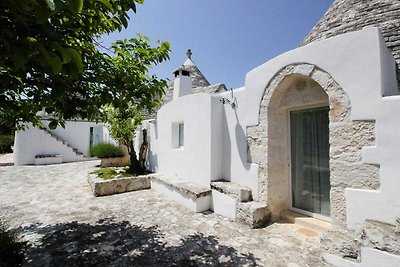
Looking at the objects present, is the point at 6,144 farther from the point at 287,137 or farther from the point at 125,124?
the point at 287,137

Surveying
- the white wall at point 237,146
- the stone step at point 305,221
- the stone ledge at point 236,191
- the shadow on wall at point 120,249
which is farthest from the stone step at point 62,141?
the stone step at point 305,221

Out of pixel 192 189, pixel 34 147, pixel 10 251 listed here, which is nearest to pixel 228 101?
pixel 192 189

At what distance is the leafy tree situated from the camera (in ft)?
3.73

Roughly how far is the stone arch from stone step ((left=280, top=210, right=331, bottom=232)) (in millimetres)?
182

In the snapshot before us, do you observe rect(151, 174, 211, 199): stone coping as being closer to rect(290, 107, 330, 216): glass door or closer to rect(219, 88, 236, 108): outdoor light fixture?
rect(290, 107, 330, 216): glass door

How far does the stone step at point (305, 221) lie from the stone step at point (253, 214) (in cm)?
44

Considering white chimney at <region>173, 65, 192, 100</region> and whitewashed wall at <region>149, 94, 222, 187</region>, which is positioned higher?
white chimney at <region>173, 65, 192, 100</region>

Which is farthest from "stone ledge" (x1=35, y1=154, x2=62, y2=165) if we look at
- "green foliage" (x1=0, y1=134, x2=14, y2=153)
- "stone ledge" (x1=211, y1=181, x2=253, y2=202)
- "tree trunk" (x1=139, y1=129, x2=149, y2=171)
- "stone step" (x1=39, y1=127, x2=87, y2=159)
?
"stone ledge" (x1=211, y1=181, x2=253, y2=202)

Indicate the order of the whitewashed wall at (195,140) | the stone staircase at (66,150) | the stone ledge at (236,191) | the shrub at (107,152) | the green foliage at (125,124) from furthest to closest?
the stone staircase at (66,150), the shrub at (107,152), the green foliage at (125,124), the whitewashed wall at (195,140), the stone ledge at (236,191)

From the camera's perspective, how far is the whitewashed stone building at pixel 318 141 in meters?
3.27

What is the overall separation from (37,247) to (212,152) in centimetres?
432

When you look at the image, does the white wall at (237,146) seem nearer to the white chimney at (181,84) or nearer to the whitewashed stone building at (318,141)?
the whitewashed stone building at (318,141)

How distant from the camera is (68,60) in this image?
1055 millimetres

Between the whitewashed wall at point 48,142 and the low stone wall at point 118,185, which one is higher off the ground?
the whitewashed wall at point 48,142
